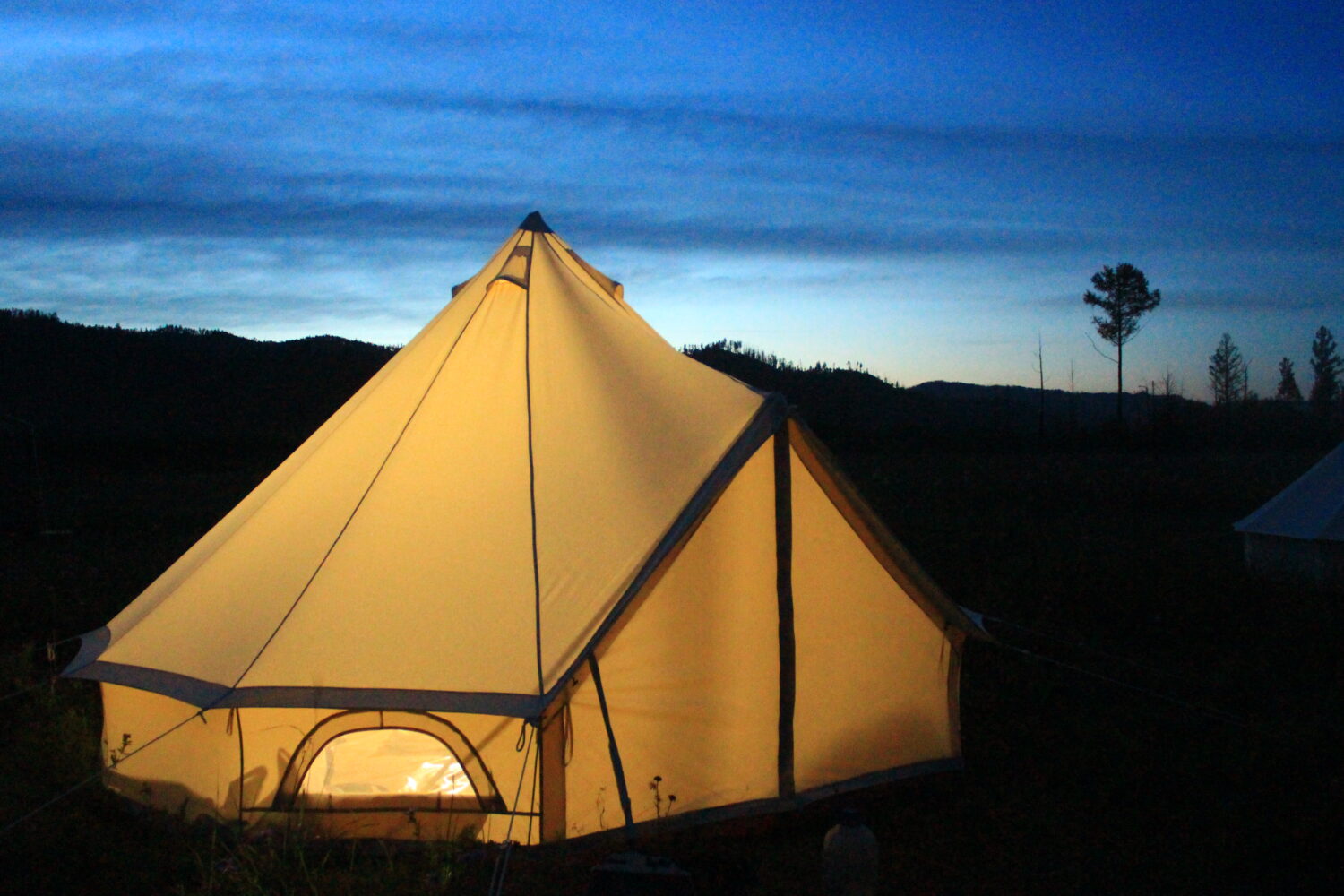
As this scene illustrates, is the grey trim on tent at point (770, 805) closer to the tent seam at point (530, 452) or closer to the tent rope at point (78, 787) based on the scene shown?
the tent seam at point (530, 452)

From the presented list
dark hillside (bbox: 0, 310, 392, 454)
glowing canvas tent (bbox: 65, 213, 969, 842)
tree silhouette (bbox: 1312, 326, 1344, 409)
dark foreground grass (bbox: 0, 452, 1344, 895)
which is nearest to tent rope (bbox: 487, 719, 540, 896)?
glowing canvas tent (bbox: 65, 213, 969, 842)

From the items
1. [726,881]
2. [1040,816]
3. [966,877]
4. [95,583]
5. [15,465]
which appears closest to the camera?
[726,881]

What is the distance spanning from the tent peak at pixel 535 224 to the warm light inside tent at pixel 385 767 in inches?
110

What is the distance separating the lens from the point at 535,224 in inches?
221

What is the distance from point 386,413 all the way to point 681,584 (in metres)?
1.66

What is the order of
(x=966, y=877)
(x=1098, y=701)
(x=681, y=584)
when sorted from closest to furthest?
1. (x=966, y=877)
2. (x=681, y=584)
3. (x=1098, y=701)

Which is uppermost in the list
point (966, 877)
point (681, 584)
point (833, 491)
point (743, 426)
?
point (743, 426)

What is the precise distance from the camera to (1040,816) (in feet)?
15.0

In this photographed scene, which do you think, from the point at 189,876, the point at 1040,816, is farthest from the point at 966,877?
the point at 189,876

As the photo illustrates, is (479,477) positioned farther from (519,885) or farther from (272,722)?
(519,885)

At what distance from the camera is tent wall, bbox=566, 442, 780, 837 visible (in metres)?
3.98

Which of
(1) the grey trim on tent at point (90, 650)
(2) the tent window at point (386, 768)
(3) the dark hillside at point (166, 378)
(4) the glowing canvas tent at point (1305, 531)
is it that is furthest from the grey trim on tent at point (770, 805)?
(3) the dark hillside at point (166, 378)

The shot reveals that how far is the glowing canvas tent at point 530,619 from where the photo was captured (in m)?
3.85

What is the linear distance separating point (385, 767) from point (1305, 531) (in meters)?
9.04
